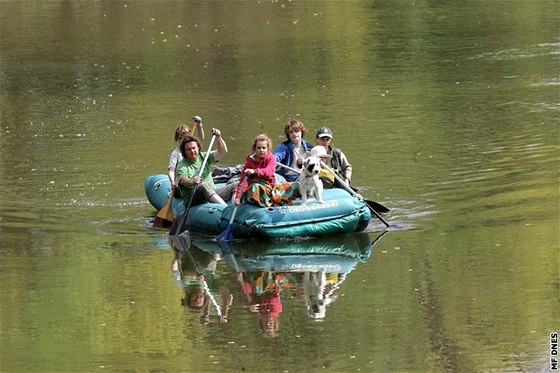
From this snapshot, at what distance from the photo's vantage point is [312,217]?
15773 millimetres

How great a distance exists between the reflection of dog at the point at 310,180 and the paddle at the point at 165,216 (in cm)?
193

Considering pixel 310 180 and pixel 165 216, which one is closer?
pixel 310 180

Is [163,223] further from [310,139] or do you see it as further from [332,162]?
[310,139]

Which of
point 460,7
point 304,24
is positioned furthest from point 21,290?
point 460,7

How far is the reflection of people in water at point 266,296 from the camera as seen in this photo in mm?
12375

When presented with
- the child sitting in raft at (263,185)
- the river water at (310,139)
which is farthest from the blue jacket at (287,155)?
the river water at (310,139)

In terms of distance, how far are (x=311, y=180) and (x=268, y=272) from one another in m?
1.50

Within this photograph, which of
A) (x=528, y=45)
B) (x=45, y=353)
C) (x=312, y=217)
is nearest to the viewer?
(x=45, y=353)

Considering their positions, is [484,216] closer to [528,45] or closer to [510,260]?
[510,260]

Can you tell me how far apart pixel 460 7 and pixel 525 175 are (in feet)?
74.5

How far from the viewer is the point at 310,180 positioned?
15664 millimetres

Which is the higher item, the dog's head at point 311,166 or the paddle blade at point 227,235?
the dog's head at point 311,166

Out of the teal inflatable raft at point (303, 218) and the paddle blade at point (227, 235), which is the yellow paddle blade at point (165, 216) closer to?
the teal inflatable raft at point (303, 218)

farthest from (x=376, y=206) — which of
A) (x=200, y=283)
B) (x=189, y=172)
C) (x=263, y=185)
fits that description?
(x=200, y=283)
